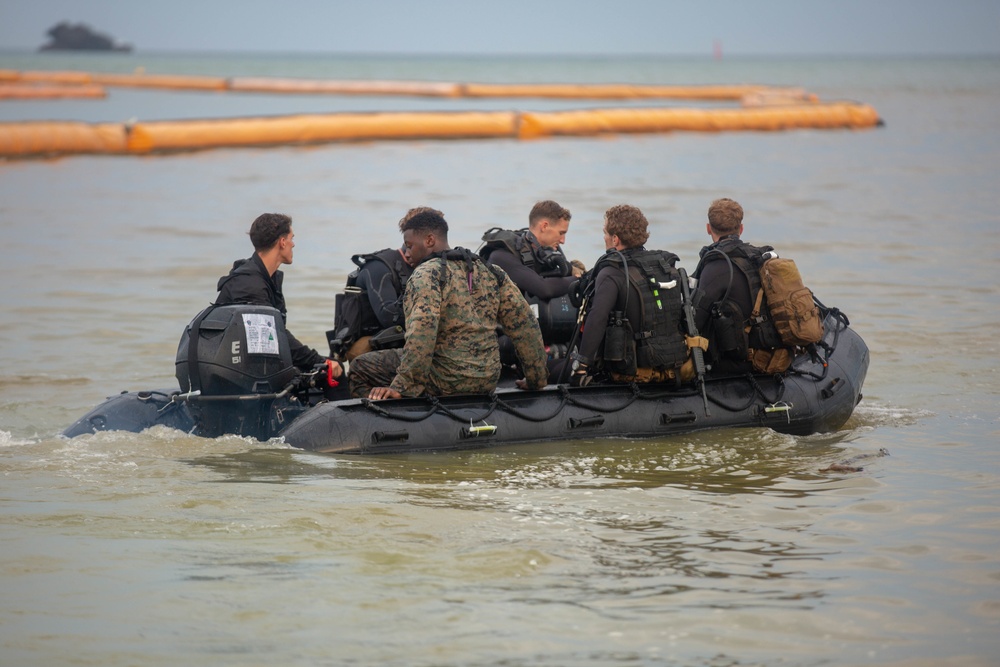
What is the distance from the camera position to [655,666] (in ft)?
14.1

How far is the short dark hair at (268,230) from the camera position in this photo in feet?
23.4

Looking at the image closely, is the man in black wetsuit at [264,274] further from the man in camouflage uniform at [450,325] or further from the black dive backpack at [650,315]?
the black dive backpack at [650,315]

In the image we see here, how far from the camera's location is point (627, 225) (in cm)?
723

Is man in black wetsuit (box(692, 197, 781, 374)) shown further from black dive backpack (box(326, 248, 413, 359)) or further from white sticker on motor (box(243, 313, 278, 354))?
white sticker on motor (box(243, 313, 278, 354))

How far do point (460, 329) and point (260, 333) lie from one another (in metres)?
1.11

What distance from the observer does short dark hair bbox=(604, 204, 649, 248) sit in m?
7.23

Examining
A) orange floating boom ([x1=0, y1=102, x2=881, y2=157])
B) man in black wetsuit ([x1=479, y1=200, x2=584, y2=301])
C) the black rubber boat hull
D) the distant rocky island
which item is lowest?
the black rubber boat hull

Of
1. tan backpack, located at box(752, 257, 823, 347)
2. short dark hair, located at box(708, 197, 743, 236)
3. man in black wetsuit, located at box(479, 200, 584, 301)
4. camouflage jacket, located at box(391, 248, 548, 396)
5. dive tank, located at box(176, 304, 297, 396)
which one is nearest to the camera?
dive tank, located at box(176, 304, 297, 396)

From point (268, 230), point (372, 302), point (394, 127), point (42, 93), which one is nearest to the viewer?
point (268, 230)

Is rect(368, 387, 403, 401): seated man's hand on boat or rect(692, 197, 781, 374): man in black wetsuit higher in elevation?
rect(692, 197, 781, 374): man in black wetsuit

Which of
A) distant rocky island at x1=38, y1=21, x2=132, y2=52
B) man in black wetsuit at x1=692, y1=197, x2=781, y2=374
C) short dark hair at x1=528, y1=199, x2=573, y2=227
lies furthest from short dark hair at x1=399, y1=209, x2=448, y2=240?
distant rocky island at x1=38, y1=21, x2=132, y2=52

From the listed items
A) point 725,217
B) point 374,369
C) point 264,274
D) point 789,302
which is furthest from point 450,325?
point 789,302

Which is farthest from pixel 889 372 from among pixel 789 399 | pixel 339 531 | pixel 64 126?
pixel 64 126

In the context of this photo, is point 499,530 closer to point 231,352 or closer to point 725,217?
point 231,352
